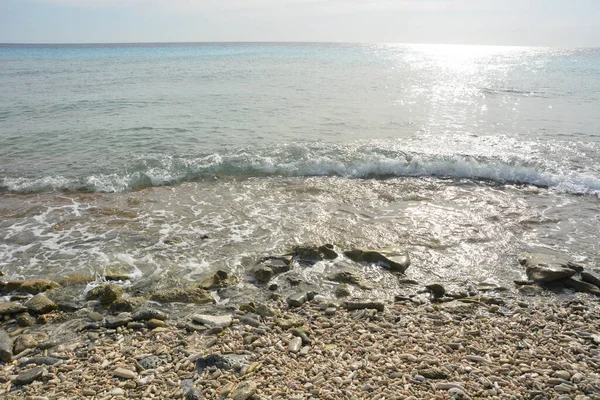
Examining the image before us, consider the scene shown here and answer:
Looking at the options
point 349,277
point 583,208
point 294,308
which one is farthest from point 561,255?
point 294,308

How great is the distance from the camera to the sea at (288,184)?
917 cm

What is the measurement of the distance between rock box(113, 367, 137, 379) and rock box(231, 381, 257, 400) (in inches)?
55.0

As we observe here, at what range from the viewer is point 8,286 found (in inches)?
305

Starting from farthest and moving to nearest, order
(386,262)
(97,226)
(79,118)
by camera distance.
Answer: (79,118)
(97,226)
(386,262)

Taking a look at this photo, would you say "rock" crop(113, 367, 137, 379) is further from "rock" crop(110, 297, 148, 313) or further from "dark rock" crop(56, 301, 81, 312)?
"dark rock" crop(56, 301, 81, 312)

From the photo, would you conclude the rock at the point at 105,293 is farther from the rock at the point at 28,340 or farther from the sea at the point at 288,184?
the rock at the point at 28,340

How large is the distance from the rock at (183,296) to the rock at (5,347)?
212 centimetres

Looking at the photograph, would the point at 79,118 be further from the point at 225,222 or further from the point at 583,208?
the point at 583,208

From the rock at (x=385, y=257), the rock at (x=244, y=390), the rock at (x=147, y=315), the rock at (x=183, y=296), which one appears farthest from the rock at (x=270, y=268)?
the rock at (x=244, y=390)

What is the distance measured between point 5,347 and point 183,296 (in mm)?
2618

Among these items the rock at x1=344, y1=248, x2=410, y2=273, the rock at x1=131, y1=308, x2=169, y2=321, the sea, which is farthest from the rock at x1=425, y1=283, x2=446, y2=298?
the rock at x1=131, y1=308, x2=169, y2=321

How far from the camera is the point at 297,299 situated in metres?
7.33

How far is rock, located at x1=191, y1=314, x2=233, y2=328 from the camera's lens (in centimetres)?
655

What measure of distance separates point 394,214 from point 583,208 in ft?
18.2
